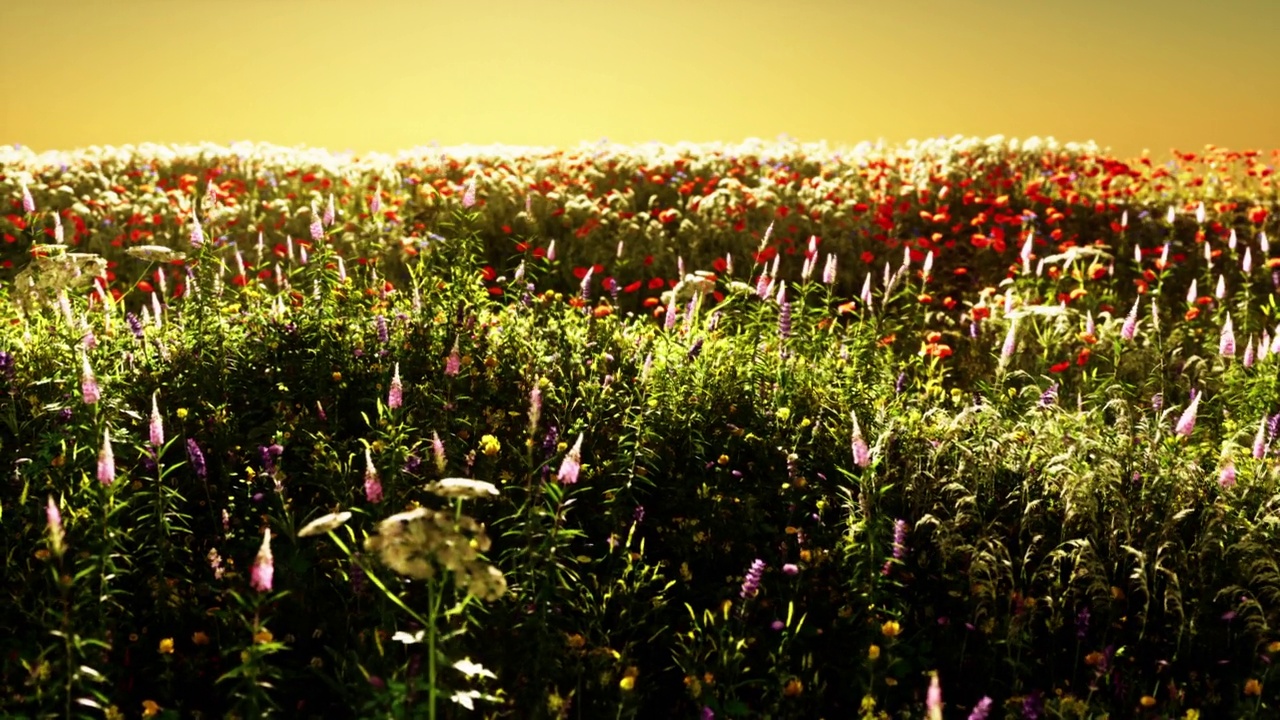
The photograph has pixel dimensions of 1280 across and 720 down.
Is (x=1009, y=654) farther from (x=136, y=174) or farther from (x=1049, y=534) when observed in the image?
(x=136, y=174)

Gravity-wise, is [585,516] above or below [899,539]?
below

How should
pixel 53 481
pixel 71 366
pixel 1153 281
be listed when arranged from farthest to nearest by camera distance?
pixel 1153 281 → pixel 71 366 → pixel 53 481

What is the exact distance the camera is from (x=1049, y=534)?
475cm

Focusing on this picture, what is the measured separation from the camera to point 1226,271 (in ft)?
33.5

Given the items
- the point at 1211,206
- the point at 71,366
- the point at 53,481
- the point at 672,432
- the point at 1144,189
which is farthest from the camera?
the point at 1144,189

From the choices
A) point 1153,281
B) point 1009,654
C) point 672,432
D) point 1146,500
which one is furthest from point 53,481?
point 1153,281

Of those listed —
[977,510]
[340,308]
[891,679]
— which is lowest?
[891,679]

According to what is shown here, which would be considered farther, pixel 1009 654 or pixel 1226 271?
pixel 1226 271

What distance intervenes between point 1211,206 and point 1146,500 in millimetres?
8377

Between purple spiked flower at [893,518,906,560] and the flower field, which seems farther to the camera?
purple spiked flower at [893,518,906,560]

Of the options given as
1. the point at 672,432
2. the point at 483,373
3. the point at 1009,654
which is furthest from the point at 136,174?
the point at 1009,654

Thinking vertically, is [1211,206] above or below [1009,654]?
above

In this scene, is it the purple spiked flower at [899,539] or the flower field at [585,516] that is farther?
the purple spiked flower at [899,539]

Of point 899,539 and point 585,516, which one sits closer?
point 899,539
